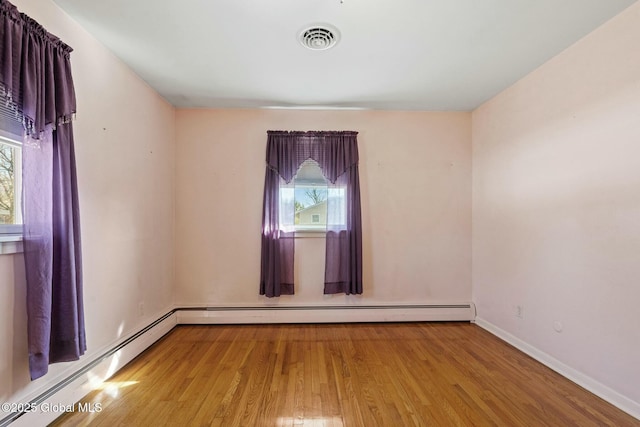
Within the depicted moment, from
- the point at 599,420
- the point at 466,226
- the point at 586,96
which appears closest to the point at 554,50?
the point at 586,96

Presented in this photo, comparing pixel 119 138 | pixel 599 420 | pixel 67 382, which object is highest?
pixel 119 138

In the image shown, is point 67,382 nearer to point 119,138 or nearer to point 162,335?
point 162,335

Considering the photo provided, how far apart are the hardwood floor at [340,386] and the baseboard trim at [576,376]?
0.19 ft

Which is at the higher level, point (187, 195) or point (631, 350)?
point (187, 195)

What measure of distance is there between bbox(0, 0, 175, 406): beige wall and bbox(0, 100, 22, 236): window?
19 cm

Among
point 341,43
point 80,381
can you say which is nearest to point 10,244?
point 80,381

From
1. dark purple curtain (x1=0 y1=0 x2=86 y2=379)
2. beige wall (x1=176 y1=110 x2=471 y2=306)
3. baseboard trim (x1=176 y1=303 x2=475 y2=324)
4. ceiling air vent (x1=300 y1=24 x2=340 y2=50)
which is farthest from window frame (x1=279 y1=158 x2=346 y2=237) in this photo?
dark purple curtain (x1=0 y1=0 x2=86 y2=379)

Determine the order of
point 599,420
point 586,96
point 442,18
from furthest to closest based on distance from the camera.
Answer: point 586,96
point 442,18
point 599,420

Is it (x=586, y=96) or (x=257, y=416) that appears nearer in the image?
(x=257, y=416)

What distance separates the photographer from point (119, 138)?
2.16 m

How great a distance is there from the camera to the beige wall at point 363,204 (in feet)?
10.1

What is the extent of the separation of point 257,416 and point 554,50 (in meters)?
3.24

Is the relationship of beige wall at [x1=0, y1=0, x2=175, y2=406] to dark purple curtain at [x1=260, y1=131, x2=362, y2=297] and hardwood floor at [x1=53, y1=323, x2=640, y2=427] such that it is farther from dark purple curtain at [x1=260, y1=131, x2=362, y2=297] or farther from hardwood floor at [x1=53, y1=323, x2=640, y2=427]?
dark purple curtain at [x1=260, y1=131, x2=362, y2=297]

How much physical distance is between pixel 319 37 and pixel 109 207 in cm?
197
